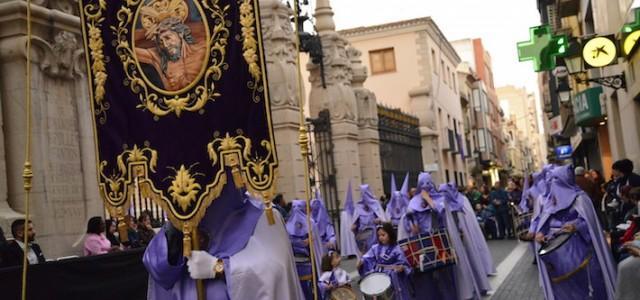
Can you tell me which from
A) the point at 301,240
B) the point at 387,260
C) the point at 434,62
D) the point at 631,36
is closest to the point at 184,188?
the point at 387,260

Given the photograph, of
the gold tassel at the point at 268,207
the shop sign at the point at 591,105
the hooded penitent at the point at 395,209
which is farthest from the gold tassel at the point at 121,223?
the shop sign at the point at 591,105

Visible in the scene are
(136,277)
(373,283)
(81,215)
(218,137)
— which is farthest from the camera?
(81,215)

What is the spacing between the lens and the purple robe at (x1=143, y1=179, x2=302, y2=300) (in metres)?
5.04

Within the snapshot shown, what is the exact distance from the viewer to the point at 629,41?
42.6ft

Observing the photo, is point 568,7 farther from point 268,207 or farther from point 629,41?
point 268,207

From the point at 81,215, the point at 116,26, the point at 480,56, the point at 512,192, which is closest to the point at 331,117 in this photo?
the point at 512,192

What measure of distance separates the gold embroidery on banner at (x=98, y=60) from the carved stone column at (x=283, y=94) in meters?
11.6

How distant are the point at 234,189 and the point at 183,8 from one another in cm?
126

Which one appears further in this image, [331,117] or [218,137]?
[331,117]

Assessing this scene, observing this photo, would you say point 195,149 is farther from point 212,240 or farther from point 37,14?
point 37,14

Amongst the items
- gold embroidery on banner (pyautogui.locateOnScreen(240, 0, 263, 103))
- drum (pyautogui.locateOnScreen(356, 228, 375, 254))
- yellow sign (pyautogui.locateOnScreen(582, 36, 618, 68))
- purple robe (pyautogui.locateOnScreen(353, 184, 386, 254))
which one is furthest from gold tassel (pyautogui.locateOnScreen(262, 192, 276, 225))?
yellow sign (pyautogui.locateOnScreen(582, 36, 618, 68))

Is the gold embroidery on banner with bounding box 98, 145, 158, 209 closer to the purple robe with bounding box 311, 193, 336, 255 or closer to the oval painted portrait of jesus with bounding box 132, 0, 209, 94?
the oval painted portrait of jesus with bounding box 132, 0, 209, 94

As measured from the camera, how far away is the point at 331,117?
67.9 feet

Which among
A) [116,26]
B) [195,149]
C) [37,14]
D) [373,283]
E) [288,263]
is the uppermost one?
[37,14]
